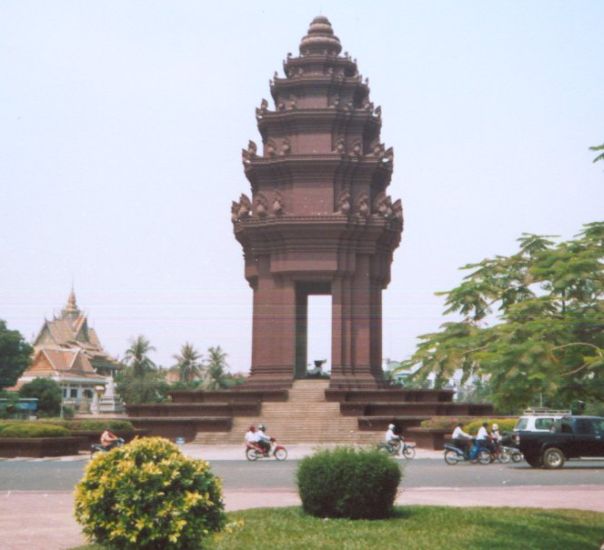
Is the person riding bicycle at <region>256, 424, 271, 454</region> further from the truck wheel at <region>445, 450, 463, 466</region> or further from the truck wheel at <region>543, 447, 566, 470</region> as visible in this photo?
the truck wheel at <region>543, 447, 566, 470</region>

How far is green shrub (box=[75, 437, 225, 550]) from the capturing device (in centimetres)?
920

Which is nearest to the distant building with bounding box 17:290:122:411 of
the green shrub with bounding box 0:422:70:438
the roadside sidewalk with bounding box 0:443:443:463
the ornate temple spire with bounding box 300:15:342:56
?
the ornate temple spire with bounding box 300:15:342:56

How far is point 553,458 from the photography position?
1023 inches

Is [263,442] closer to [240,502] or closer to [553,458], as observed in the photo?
[553,458]

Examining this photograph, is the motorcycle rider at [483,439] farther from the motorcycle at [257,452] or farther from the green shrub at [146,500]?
the green shrub at [146,500]

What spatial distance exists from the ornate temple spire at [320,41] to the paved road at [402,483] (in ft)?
86.4

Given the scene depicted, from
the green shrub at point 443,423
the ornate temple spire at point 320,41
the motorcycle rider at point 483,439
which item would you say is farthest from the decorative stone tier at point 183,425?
the ornate temple spire at point 320,41

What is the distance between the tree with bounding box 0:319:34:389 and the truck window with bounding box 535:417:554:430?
64150 millimetres

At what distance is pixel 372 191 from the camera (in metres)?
46.4

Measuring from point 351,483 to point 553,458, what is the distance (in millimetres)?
14364

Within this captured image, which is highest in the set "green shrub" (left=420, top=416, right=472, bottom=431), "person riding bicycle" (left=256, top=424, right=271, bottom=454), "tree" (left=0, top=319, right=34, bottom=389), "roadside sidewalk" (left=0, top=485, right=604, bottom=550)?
"tree" (left=0, top=319, right=34, bottom=389)

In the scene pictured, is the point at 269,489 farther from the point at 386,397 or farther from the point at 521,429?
the point at 386,397

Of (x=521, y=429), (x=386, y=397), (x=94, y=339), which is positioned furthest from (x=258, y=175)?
(x=94, y=339)

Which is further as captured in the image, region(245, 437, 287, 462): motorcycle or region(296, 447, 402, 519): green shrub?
region(245, 437, 287, 462): motorcycle
